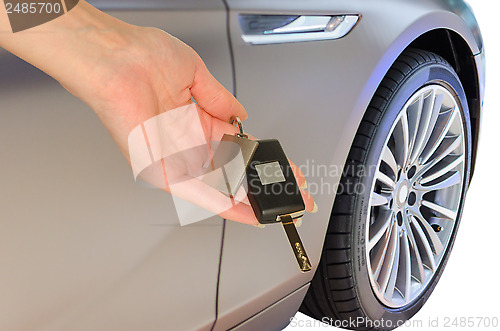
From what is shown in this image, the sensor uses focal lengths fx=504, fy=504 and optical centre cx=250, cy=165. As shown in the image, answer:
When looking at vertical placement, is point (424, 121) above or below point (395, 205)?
above

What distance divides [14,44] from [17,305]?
1.48 ft

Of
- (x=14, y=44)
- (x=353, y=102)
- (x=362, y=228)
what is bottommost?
(x=362, y=228)

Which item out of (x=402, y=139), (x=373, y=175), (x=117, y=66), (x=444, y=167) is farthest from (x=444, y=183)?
(x=117, y=66)

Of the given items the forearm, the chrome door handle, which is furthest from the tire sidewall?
the forearm

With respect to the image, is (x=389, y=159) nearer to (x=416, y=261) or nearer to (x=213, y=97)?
(x=416, y=261)

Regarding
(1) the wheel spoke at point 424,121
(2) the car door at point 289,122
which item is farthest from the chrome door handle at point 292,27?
(1) the wheel spoke at point 424,121

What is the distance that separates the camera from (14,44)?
0.84m

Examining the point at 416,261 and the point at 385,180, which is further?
the point at 416,261

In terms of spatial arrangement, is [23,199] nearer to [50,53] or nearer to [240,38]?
[50,53]

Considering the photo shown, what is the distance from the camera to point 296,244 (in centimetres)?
98

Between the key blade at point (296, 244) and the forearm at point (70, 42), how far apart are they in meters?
0.47

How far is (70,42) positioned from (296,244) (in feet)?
1.86

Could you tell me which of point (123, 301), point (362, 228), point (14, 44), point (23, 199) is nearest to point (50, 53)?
point (14, 44)

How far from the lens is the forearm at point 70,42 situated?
0.85 meters
